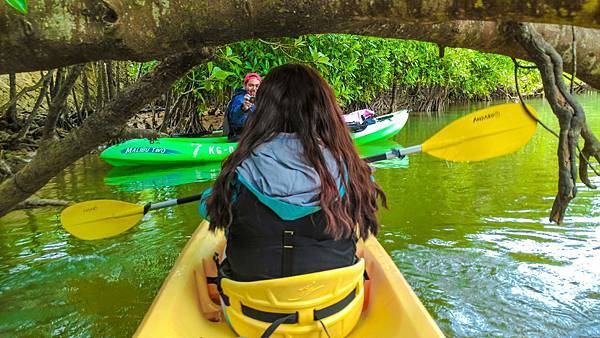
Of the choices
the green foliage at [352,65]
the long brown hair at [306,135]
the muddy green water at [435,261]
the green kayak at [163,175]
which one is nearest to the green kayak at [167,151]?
the green kayak at [163,175]

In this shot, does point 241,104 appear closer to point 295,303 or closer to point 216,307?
point 216,307

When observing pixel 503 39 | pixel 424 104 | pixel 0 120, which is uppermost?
pixel 503 39

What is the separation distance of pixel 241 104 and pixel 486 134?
4.69 metres

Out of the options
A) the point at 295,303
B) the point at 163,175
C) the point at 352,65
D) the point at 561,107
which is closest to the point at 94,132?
the point at 295,303

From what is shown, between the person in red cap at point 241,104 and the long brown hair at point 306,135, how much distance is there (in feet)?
14.3

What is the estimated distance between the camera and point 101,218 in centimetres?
332

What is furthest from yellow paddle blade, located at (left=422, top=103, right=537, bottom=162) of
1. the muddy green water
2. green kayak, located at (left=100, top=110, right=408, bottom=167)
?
green kayak, located at (left=100, top=110, right=408, bottom=167)

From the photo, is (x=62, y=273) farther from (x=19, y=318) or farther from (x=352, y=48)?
(x=352, y=48)

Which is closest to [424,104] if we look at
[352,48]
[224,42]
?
[352,48]

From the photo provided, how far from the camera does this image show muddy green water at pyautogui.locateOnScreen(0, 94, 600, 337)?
3.08 metres

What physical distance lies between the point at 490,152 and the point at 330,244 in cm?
140

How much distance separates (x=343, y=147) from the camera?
2.00 m

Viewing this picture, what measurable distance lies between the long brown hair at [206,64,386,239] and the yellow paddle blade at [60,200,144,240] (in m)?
1.48

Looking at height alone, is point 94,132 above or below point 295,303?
above
